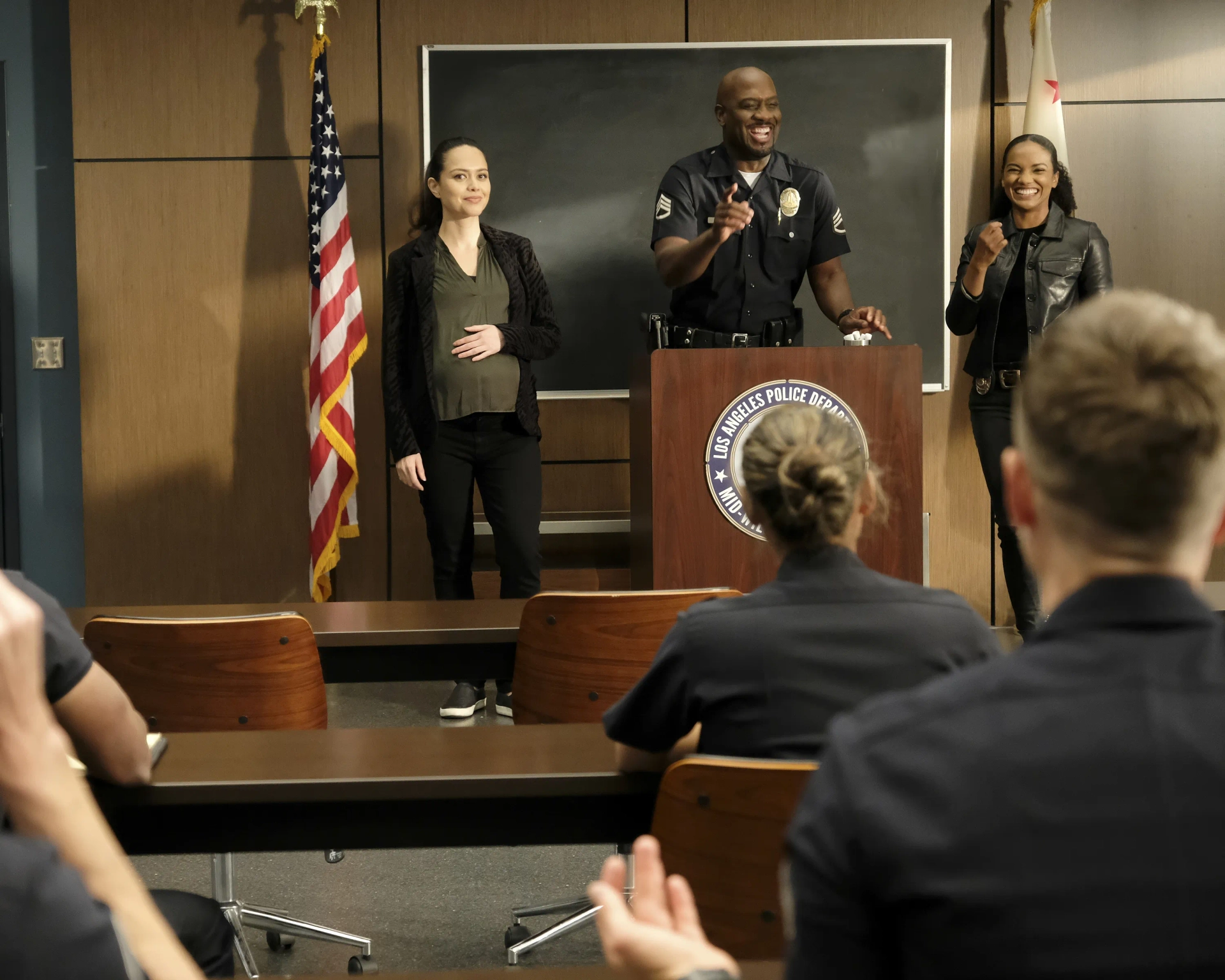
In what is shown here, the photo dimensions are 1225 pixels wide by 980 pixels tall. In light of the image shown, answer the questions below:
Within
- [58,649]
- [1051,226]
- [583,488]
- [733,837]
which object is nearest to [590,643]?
[733,837]

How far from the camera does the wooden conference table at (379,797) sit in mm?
1537

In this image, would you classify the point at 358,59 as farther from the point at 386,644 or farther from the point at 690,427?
the point at 386,644

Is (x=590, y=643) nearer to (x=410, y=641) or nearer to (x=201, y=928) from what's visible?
(x=410, y=641)

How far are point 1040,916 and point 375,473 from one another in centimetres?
476

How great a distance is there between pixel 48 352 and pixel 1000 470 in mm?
3876

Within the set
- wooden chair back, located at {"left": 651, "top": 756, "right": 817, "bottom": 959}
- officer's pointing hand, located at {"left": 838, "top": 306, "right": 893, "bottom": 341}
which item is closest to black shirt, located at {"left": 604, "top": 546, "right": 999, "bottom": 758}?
wooden chair back, located at {"left": 651, "top": 756, "right": 817, "bottom": 959}

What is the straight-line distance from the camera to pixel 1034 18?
4965 millimetres

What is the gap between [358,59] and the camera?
16.7ft

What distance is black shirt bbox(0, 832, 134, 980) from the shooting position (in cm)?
70

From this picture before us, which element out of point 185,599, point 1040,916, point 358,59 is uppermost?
point 358,59

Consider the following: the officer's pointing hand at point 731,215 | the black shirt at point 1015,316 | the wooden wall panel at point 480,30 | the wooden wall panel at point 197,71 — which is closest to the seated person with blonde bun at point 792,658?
the officer's pointing hand at point 731,215

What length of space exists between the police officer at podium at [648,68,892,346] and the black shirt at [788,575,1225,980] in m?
3.39

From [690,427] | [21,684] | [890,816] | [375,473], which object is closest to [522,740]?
[21,684]

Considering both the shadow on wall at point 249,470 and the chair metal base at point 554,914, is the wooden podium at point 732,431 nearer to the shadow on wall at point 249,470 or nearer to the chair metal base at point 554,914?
the chair metal base at point 554,914
